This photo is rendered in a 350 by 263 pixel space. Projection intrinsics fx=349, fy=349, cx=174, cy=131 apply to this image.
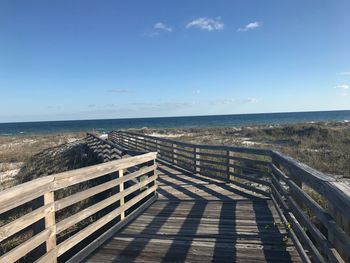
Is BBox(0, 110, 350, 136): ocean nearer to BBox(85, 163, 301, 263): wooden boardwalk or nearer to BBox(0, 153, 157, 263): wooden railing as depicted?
BBox(85, 163, 301, 263): wooden boardwalk

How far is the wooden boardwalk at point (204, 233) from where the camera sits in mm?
4625

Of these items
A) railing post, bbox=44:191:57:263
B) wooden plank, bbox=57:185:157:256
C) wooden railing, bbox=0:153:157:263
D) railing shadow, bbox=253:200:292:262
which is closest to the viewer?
wooden railing, bbox=0:153:157:263

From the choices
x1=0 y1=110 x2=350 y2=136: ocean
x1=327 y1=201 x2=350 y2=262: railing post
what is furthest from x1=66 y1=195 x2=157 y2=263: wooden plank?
x1=0 y1=110 x2=350 y2=136: ocean

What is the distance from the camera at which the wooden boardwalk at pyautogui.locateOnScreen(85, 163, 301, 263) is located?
182 inches

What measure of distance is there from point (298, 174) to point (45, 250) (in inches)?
125

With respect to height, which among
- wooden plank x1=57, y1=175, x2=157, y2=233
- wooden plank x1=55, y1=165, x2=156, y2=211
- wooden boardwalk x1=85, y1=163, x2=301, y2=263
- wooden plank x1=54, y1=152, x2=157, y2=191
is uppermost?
wooden plank x1=54, y1=152, x2=157, y2=191

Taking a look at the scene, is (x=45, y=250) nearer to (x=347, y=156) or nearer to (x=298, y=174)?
(x=298, y=174)

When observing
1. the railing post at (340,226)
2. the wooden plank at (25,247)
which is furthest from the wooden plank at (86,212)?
the railing post at (340,226)

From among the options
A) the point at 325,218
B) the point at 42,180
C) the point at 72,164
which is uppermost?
the point at 42,180

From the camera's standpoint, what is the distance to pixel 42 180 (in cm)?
382

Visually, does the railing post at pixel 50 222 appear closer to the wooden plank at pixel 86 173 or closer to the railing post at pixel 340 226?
the wooden plank at pixel 86 173

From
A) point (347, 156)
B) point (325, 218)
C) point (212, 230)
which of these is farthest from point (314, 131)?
point (325, 218)

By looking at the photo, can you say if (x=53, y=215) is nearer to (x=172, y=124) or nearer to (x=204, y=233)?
(x=204, y=233)

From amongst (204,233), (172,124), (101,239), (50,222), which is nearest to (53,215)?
(50,222)
